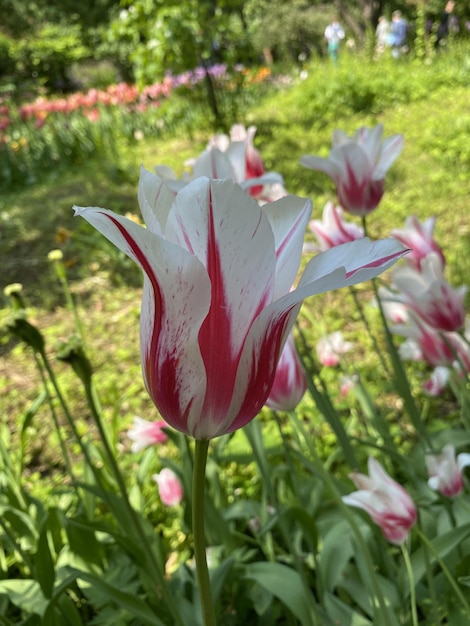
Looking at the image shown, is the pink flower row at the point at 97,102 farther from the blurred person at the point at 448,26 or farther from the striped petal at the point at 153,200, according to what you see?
the striped petal at the point at 153,200

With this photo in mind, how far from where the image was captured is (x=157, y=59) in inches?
223

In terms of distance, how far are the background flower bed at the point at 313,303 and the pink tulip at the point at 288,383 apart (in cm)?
39

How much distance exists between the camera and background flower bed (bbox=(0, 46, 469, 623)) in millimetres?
1825

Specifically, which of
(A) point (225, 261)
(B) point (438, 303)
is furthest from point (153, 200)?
(B) point (438, 303)

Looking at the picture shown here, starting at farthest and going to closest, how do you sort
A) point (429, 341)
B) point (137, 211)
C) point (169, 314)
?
1. point (137, 211)
2. point (429, 341)
3. point (169, 314)

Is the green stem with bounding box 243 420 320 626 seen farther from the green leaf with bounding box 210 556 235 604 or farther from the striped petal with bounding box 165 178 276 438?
the striped petal with bounding box 165 178 276 438

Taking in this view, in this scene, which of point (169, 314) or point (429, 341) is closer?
point (169, 314)

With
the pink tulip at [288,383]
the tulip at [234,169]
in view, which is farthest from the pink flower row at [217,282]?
the pink tulip at [288,383]

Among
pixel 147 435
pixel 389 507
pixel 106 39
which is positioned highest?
pixel 106 39

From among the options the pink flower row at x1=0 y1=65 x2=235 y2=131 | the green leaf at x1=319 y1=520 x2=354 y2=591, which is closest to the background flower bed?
the green leaf at x1=319 y1=520 x2=354 y2=591

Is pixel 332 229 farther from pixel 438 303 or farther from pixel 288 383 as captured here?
pixel 288 383

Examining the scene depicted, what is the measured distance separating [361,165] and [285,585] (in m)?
0.81

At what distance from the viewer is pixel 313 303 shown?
10.3ft

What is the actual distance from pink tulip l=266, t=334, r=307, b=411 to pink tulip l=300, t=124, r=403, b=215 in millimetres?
398
